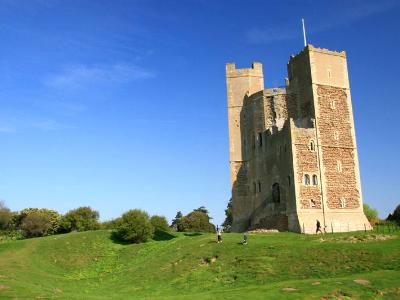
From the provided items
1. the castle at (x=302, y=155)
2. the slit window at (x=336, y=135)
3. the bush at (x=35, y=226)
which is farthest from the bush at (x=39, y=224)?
the slit window at (x=336, y=135)

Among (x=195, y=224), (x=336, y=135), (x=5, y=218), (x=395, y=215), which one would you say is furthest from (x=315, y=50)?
(x=5, y=218)

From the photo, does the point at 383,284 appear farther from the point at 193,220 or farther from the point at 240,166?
the point at 193,220

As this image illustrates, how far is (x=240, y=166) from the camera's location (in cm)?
6122

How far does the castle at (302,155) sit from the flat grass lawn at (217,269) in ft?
20.8

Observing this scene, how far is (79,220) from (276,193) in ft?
114

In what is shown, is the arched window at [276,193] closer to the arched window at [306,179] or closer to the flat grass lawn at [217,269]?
the arched window at [306,179]

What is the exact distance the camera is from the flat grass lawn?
2584cm

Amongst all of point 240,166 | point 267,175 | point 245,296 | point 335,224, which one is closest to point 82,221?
point 240,166

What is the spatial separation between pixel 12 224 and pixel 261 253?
6260 centimetres

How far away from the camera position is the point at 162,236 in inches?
2341

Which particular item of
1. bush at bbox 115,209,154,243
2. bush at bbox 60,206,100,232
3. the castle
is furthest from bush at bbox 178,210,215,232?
bush at bbox 115,209,154,243

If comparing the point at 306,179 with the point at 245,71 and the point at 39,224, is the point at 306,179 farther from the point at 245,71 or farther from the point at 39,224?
the point at 39,224

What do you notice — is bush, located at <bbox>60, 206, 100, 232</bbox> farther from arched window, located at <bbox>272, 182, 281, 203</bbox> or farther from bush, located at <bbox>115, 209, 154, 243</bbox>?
arched window, located at <bbox>272, 182, 281, 203</bbox>

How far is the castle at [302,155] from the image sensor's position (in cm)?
4847
